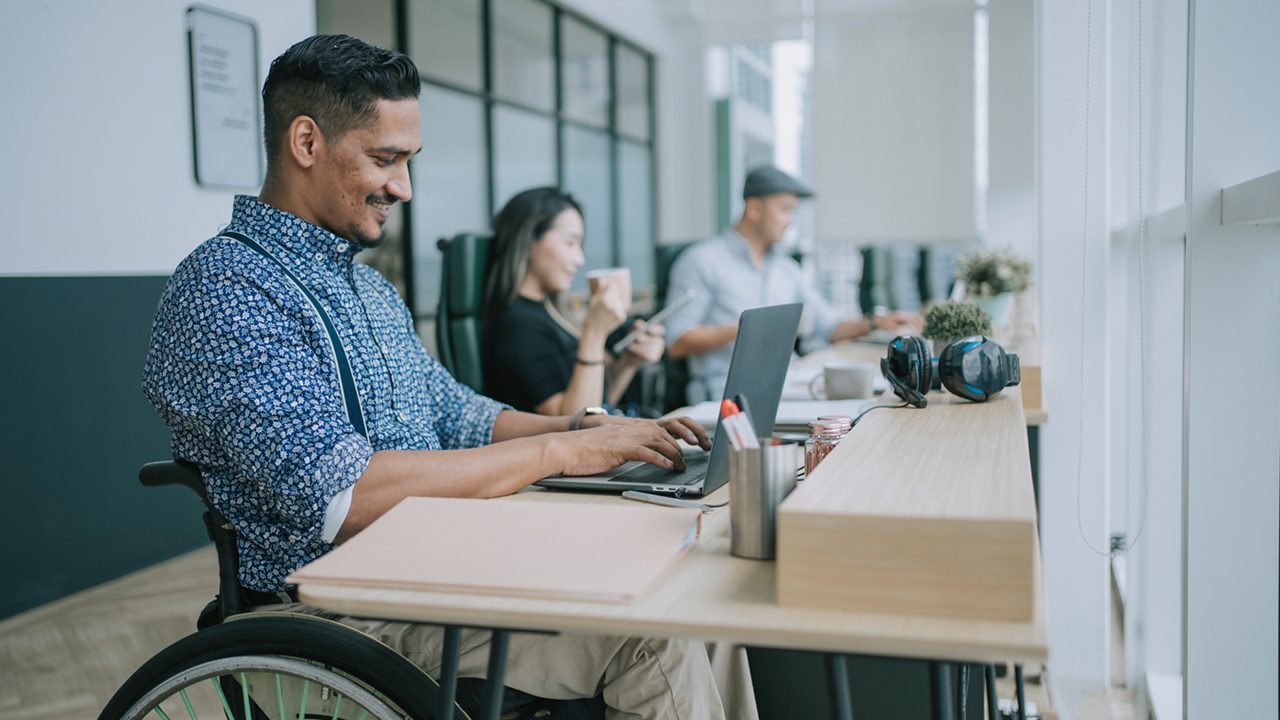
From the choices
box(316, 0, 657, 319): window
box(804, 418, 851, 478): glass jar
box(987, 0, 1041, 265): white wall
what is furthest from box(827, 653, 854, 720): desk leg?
box(987, 0, 1041, 265): white wall

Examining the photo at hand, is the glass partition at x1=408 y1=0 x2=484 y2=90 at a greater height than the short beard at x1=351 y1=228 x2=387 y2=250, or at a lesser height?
greater

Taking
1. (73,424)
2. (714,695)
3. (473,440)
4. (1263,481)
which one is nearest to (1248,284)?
(1263,481)

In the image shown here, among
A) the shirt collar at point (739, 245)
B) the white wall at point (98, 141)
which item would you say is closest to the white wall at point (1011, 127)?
the shirt collar at point (739, 245)

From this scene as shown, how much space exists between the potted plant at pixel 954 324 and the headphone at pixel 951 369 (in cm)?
43

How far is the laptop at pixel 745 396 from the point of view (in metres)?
1.20

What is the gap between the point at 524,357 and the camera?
102 inches

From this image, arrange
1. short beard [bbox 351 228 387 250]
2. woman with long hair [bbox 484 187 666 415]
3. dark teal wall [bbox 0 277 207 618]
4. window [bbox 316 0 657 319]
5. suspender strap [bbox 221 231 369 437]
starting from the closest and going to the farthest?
suspender strap [bbox 221 231 369 437] → short beard [bbox 351 228 387 250] → woman with long hair [bbox 484 187 666 415] → dark teal wall [bbox 0 277 207 618] → window [bbox 316 0 657 319]

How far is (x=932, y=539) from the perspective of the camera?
2.74 feet

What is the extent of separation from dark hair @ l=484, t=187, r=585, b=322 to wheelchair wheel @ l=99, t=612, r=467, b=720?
1559 mm

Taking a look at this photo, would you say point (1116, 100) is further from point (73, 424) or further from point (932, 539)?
point (73, 424)

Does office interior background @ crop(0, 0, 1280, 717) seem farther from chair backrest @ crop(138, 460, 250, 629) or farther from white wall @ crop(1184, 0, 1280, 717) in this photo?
chair backrest @ crop(138, 460, 250, 629)

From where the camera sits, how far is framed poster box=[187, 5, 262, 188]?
11.9 feet

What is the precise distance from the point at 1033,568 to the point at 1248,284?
775 millimetres

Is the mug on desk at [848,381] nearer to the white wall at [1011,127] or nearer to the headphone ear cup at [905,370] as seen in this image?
the headphone ear cup at [905,370]
